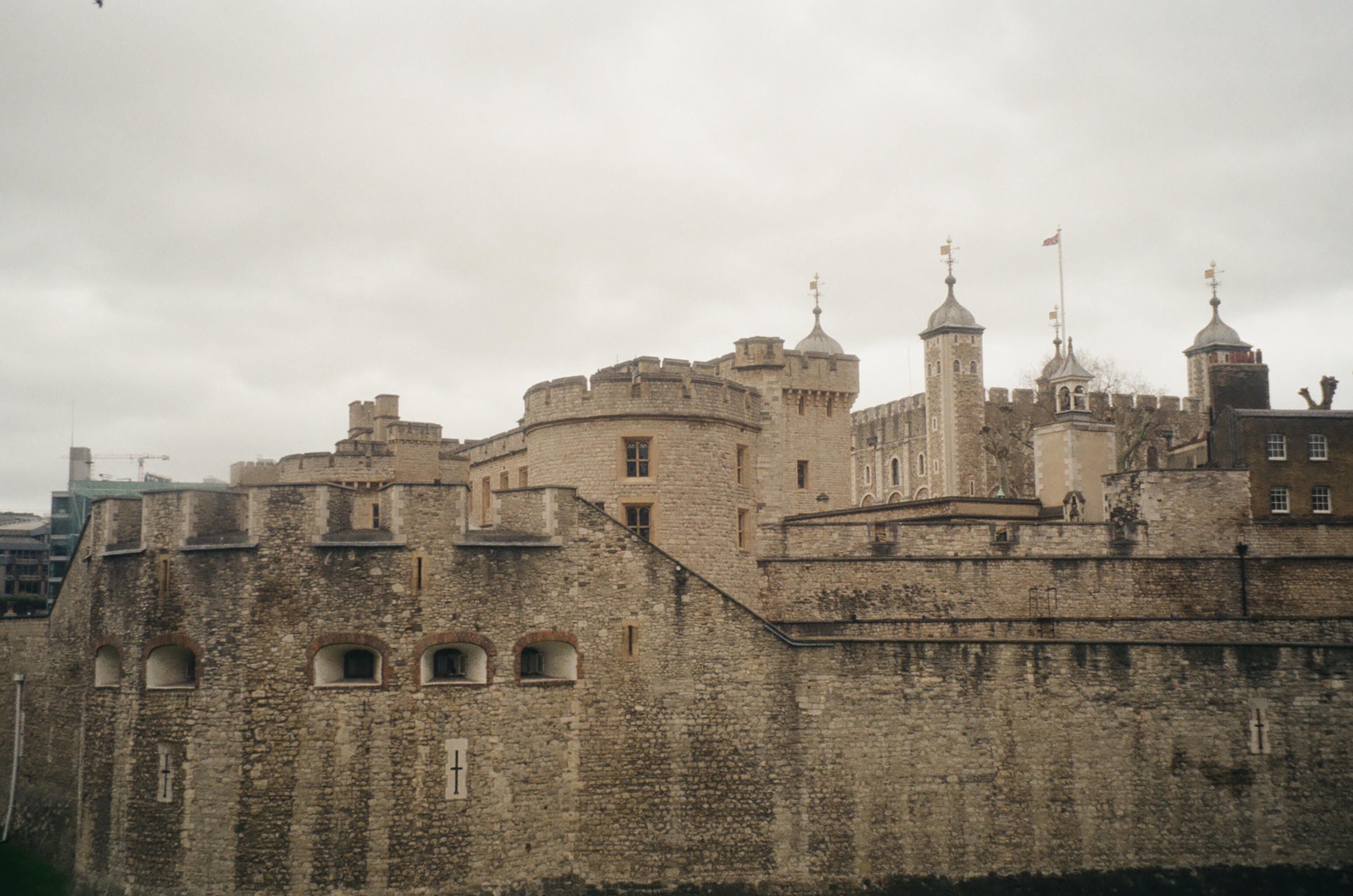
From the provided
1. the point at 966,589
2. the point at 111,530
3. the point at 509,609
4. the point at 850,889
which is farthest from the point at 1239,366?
the point at 111,530

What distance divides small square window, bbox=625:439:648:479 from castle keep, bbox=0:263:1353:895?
52 mm

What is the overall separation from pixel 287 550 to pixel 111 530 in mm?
5182

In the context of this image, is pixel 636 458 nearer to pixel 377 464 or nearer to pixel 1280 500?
pixel 377 464

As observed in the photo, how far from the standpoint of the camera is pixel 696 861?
86.3ft

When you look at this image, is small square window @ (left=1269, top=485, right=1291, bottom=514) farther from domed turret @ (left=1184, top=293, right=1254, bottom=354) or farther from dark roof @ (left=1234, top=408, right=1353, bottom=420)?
domed turret @ (left=1184, top=293, right=1254, bottom=354)

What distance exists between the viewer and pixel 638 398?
31.5 meters

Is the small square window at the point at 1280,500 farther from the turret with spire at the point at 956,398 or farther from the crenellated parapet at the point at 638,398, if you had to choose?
the turret with spire at the point at 956,398

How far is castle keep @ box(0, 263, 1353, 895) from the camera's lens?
25.5 metres

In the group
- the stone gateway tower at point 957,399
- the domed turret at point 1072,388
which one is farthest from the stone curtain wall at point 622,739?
the stone gateway tower at point 957,399

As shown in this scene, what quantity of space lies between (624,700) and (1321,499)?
23513mm

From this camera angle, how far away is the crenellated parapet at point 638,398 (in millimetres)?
31438

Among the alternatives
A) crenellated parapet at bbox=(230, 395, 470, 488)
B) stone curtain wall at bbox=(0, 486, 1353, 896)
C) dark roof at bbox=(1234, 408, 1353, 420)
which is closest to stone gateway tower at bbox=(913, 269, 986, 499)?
dark roof at bbox=(1234, 408, 1353, 420)

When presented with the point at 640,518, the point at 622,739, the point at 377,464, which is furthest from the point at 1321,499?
the point at 377,464

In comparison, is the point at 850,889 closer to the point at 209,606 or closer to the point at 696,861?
the point at 696,861
